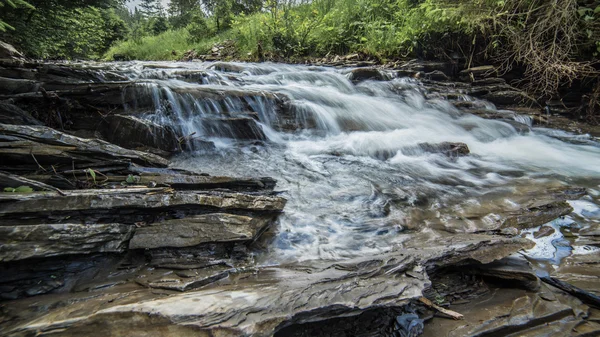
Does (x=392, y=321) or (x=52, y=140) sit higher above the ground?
(x=52, y=140)

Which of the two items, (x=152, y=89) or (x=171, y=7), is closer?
(x=152, y=89)

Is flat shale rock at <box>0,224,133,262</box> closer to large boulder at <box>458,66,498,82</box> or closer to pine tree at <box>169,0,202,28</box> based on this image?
large boulder at <box>458,66,498,82</box>

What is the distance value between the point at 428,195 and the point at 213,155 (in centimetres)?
330

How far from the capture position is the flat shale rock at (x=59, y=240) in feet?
6.04

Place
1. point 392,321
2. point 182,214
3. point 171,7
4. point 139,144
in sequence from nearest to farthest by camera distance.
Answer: point 392,321
point 182,214
point 139,144
point 171,7

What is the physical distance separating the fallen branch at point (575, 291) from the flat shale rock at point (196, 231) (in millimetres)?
2179

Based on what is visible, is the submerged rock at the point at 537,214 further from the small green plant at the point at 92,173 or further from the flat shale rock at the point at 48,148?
the flat shale rock at the point at 48,148

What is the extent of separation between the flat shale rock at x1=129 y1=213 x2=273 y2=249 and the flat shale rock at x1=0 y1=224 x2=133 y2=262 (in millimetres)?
114

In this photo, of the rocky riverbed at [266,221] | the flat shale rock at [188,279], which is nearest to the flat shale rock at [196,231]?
the rocky riverbed at [266,221]

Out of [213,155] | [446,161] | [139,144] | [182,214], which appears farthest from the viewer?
[446,161]

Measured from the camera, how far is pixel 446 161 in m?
5.25

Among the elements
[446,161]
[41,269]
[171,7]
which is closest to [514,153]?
[446,161]

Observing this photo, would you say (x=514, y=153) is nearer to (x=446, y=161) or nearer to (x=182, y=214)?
(x=446, y=161)

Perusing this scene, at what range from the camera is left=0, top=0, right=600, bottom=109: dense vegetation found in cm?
680
